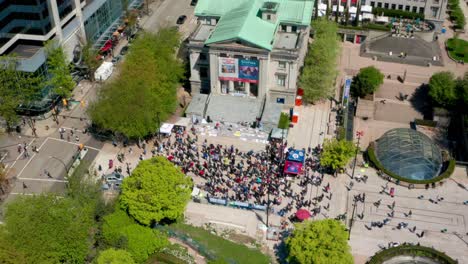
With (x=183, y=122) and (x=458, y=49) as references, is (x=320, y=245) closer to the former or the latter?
(x=183, y=122)

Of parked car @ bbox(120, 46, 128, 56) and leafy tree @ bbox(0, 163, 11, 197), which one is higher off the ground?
parked car @ bbox(120, 46, 128, 56)

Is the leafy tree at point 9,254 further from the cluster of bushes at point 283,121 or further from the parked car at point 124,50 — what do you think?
the parked car at point 124,50

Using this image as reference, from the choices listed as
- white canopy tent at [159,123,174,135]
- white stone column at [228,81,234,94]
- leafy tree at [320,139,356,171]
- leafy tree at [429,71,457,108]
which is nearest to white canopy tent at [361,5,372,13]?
leafy tree at [429,71,457,108]

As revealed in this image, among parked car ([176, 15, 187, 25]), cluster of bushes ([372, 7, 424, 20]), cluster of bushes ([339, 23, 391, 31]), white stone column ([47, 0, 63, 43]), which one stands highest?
white stone column ([47, 0, 63, 43])

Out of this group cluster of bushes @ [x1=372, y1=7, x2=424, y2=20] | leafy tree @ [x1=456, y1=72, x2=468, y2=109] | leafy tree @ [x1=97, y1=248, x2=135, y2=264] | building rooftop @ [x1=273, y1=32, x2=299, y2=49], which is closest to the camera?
leafy tree @ [x1=97, y1=248, x2=135, y2=264]

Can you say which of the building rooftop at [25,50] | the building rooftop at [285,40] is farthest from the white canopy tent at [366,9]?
the building rooftop at [25,50]

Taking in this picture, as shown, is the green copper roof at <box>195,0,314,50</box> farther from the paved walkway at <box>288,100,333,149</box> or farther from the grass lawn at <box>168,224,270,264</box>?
the grass lawn at <box>168,224,270,264</box>
